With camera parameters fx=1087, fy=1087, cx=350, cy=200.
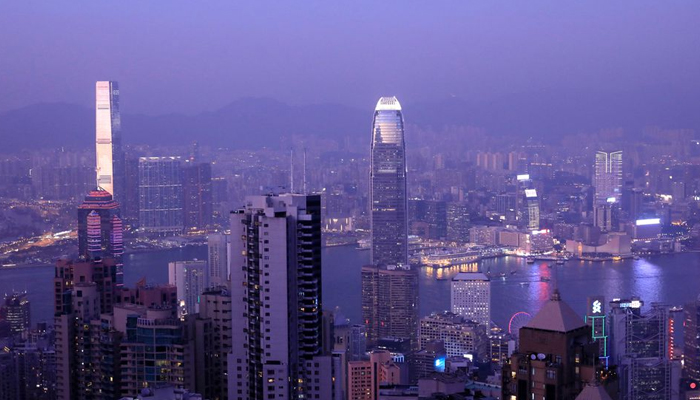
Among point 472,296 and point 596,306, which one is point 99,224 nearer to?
point 472,296

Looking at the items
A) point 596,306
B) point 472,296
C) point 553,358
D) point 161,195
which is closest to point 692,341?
point 596,306

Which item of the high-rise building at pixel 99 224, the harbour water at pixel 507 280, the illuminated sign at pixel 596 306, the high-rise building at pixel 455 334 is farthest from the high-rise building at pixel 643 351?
the high-rise building at pixel 99 224

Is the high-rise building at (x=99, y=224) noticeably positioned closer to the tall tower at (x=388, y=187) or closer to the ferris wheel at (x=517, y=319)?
the tall tower at (x=388, y=187)

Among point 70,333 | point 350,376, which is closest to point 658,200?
point 350,376

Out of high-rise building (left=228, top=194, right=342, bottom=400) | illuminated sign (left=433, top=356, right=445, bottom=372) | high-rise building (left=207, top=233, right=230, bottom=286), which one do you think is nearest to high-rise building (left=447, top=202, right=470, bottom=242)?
high-rise building (left=207, top=233, right=230, bottom=286)

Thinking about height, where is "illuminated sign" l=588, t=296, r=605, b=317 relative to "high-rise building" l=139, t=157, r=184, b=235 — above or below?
below

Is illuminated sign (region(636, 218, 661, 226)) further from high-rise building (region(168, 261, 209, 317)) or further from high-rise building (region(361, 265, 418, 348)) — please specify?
high-rise building (region(168, 261, 209, 317))
